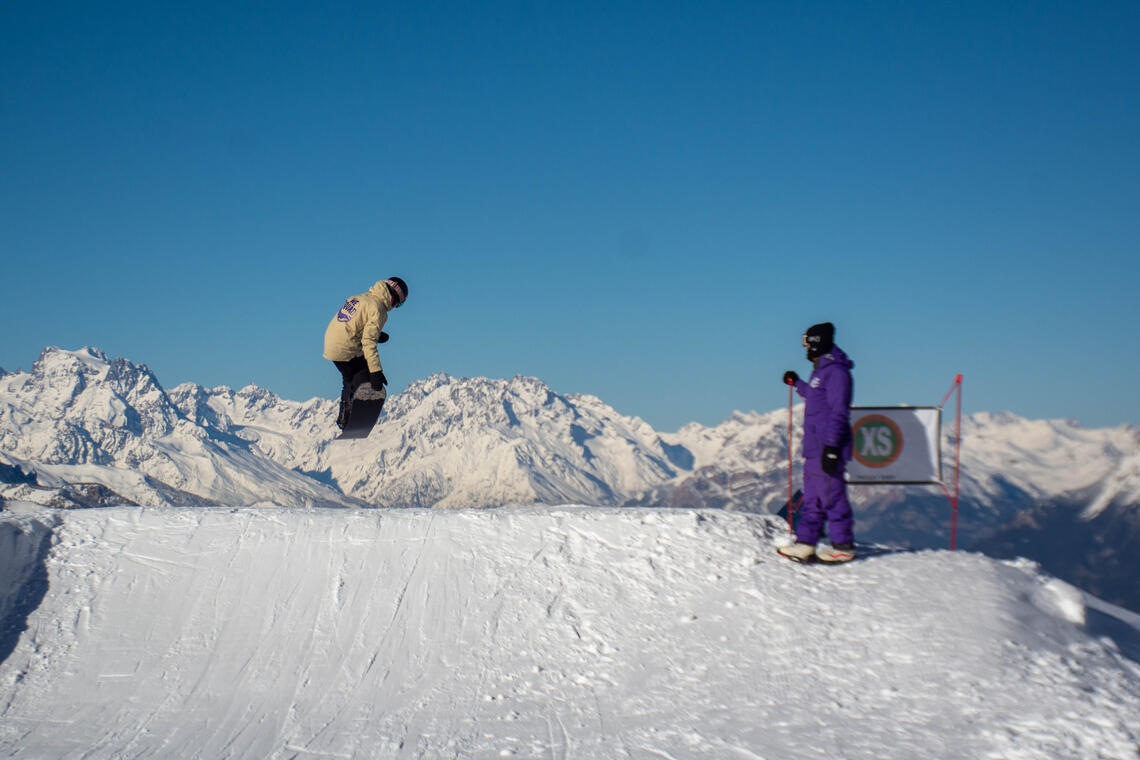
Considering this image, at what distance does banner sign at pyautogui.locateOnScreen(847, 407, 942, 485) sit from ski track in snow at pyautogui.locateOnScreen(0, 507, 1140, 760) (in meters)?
1.69

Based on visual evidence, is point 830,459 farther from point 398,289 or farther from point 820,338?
point 398,289

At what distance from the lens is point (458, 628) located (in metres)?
11.5

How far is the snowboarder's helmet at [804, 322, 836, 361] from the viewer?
11.9m

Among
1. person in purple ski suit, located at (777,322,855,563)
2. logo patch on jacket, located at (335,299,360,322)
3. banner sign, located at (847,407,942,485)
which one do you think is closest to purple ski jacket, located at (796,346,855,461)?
person in purple ski suit, located at (777,322,855,563)

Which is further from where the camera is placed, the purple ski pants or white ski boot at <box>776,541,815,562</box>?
white ski boot at <box>776,541,815,562</box>

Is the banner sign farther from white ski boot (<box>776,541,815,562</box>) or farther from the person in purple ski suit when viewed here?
white ski boot (<box>776,541,815,562</box>)

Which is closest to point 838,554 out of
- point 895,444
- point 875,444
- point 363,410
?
point 875,444

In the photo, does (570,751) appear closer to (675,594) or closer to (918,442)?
(675,594)

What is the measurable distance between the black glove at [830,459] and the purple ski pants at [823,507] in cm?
30

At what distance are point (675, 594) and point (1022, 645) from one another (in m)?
4.43

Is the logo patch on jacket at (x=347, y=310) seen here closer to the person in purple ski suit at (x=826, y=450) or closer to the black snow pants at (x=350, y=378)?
the black snow pants at (x=350, y=378)

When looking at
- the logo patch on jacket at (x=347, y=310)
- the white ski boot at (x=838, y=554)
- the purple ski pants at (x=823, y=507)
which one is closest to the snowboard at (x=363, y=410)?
the logo patch on jacket at (x=347, y=310)

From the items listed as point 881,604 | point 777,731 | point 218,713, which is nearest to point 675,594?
point 881,604

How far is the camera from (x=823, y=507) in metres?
12.0
